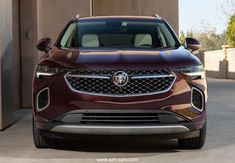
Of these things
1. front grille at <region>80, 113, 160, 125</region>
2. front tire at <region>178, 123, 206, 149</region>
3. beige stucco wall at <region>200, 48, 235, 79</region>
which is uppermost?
front grille at <region>80, 113, 160, 125</region>

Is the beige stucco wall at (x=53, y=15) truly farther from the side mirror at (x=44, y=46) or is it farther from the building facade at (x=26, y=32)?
the side mirror at (x=44, y=46)

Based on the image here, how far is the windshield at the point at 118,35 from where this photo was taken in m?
8.12

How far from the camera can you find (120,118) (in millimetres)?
6809

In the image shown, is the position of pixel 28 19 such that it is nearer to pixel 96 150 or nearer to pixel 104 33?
pixel 104 33

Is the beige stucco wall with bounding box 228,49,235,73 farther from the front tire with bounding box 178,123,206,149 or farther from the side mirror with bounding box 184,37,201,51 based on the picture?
the front tire with bounding box 178,123,206,149

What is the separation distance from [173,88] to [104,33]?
188cm

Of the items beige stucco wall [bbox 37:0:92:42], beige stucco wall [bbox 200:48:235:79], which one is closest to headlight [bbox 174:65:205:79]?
beige stucco wall [bbox 37:0:92:42]

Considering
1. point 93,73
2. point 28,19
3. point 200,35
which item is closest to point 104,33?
point 93,73

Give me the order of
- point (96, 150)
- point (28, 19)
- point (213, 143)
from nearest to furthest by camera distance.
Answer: point (96, 150) → point (213, 143) → point (28, 19)

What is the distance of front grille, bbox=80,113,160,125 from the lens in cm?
679

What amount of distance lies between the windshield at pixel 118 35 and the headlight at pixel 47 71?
97 cm

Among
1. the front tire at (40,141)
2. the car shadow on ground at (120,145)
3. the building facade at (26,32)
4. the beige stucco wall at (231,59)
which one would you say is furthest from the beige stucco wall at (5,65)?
the beige stucco wall at (231,59)

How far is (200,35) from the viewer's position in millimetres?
69625

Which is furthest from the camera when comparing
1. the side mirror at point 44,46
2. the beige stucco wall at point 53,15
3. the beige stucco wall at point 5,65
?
the beige stucco wall at point 53,15
